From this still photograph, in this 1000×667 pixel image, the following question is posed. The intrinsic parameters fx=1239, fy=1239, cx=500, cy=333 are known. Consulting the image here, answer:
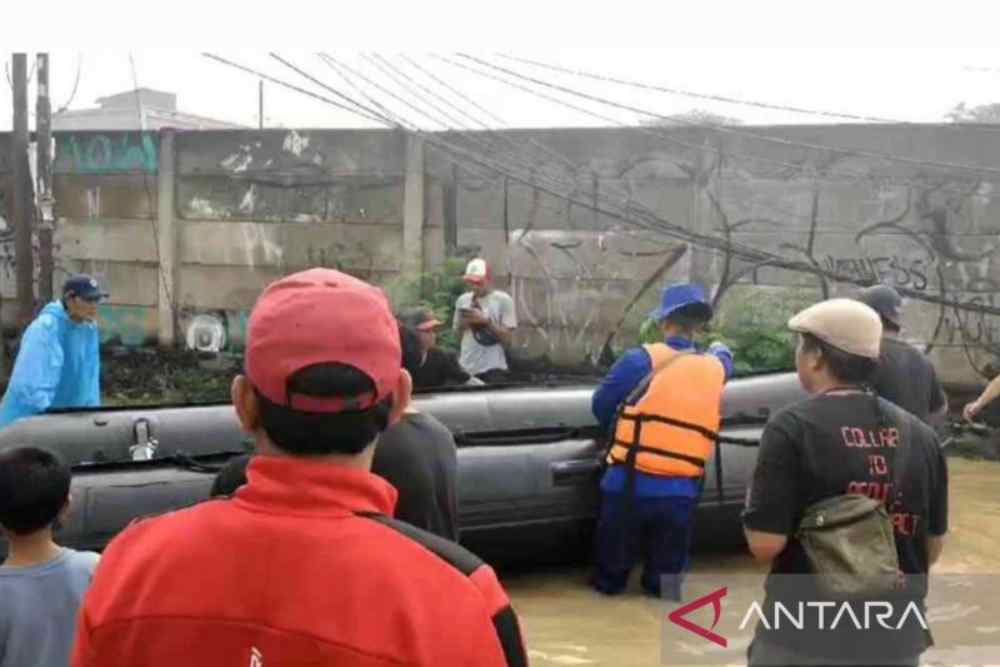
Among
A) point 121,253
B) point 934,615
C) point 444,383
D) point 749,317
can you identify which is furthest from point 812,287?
point 121,253

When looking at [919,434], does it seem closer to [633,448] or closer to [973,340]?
[633,448]

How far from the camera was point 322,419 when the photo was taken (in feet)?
4.70

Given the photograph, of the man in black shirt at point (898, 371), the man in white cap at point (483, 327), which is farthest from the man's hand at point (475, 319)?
the man in black shirt at point (898, 371)

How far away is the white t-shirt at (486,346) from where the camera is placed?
8477 millimetres

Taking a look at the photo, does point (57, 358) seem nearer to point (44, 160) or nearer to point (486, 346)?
point (486, 346)

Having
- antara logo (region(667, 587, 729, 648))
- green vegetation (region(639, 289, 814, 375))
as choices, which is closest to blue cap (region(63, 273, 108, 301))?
antara logo (region(667, 587, 729, 648))

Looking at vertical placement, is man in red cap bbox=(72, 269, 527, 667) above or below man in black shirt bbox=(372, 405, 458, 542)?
above

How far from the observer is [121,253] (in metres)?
13.9

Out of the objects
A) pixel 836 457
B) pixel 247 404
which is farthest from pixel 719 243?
pixel 247 404

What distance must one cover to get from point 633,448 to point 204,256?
8808mm

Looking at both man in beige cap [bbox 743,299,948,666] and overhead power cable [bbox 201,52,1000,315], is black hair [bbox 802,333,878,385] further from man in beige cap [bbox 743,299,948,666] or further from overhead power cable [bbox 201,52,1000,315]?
overhead power cable [bbox 201,52,1000,315]

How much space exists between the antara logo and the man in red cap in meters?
3.94

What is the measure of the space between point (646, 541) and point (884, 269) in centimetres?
537

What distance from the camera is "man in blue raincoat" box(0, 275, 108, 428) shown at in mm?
6129
